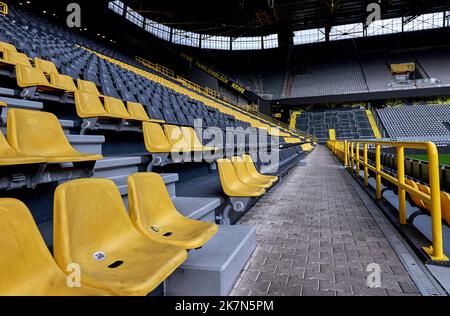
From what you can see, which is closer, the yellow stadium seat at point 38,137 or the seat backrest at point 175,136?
the yellow stadium seat at point 38,137

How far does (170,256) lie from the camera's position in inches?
47.0

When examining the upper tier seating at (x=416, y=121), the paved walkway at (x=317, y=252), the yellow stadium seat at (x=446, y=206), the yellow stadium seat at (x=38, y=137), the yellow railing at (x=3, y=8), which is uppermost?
the yellow railing at (x=3, y=8)

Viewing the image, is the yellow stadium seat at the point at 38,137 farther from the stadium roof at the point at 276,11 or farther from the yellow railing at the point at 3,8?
the stadium roof at the point at 276,11

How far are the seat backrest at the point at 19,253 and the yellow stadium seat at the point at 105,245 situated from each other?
65 millimetres

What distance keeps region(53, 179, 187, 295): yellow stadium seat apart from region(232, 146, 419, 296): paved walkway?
625mm

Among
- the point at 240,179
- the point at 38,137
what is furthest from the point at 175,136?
the point at 38,137

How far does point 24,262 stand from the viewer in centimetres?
92

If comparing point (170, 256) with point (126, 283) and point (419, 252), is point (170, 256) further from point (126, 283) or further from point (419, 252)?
point (419, 252)

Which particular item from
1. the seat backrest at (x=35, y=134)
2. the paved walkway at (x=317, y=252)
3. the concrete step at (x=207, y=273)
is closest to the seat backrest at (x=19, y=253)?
the concrete step at (x=207, y=273)

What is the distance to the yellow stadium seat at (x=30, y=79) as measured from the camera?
316cm

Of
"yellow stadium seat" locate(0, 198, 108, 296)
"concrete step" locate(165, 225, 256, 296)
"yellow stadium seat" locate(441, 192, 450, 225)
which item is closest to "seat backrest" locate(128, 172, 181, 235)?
"concrete step" locate(165, 225, 256, 296)

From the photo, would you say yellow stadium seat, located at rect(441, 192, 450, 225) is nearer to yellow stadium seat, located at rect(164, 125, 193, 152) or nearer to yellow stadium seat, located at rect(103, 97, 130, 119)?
yellow stadium seat, located at rect(164, 125, 193, 152)

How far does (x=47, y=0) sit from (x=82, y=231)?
52.0 feet

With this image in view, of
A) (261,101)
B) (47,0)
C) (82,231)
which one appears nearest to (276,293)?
(82,231)
